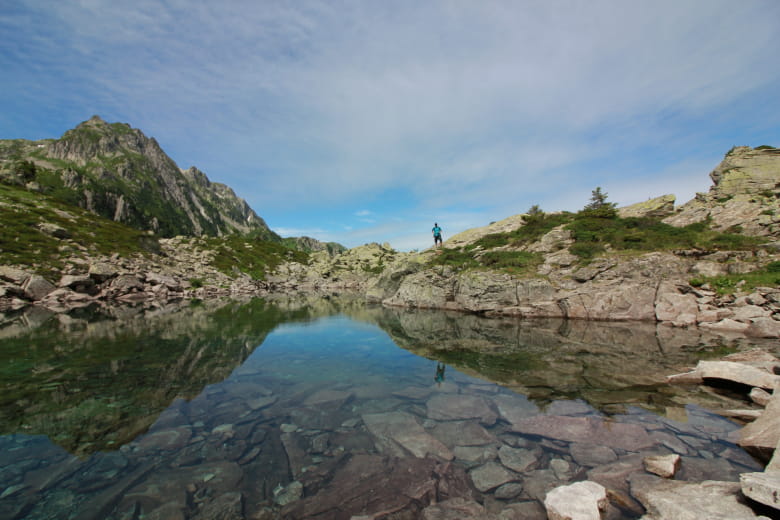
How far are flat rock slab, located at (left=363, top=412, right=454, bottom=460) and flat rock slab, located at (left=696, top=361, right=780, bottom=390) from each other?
35.9 feet

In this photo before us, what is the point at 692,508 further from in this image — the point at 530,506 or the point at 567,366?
the point at 567,366

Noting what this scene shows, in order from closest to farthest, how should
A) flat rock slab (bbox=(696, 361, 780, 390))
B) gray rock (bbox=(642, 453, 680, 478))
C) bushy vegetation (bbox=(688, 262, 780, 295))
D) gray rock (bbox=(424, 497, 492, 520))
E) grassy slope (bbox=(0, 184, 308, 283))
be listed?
gray rock (bbox=(424, 497, 492, 520)), gray rock (bbox=(642, 453, 680, 478)), flat rock slab (bbox=(696, 361, 780, 390)), bushy vegetation (bbox=(688, 262, 780, 295)), grassy slope (bbox=(0, 184, 308, 283))

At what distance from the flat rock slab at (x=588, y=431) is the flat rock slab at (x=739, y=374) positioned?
5604 millimetres

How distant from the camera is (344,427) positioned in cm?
938

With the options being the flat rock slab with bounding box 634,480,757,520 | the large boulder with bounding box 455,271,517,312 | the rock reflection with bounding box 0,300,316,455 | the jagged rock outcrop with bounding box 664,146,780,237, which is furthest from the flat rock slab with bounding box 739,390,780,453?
the jagged rock outcrop with bounding box 664,146,780,237

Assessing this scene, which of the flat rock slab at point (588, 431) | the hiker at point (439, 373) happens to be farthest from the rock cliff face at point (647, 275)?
the flat rock slab at point (588, 431)

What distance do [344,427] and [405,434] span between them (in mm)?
1915

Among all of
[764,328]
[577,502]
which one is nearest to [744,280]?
[764,328]

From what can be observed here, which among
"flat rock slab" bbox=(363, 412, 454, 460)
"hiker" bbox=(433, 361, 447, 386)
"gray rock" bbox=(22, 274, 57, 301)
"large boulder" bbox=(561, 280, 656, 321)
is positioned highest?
"gray rock" bbox=(22, 274, 57, 301)

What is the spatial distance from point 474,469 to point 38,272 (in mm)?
64102

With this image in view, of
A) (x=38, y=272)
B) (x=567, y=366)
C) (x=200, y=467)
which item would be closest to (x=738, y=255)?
(x=567, y=366)

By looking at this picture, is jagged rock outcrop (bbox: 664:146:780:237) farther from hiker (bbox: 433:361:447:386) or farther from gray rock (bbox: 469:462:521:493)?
gray rock (bbox: 469:462:521:493)

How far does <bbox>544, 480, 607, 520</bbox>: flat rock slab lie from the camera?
5098mm

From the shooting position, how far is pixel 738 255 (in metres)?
26.4
